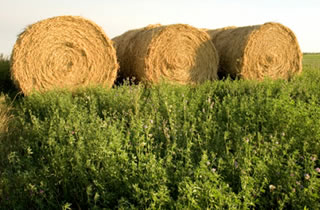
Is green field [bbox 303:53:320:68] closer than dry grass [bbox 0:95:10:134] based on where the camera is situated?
No

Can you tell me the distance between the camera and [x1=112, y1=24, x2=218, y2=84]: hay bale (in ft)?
26.2

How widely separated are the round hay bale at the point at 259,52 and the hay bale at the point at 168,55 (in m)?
0.66

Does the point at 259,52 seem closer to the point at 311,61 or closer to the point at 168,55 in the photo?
the point at 168,55

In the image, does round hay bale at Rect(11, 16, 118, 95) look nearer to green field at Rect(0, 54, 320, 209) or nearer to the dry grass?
the dry grass

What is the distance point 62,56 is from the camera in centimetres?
750

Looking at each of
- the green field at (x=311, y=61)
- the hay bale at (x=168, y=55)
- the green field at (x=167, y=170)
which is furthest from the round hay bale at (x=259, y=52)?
the green field at (x=311, y=61)

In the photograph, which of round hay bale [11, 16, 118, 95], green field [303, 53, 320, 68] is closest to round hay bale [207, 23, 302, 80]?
round hay bale [11, 16, 118, 95]

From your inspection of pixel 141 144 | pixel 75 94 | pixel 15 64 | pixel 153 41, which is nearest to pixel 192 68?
pixel 153 41

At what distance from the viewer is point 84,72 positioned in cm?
778

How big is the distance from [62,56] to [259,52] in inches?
194

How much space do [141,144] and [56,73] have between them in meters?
4.57

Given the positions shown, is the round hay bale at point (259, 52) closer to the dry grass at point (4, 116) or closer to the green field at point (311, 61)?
the green field at point (311, 61)

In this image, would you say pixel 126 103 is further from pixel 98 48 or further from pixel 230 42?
pixel 230 42

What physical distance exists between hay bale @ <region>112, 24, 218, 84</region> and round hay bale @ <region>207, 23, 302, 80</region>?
0.66 metres
